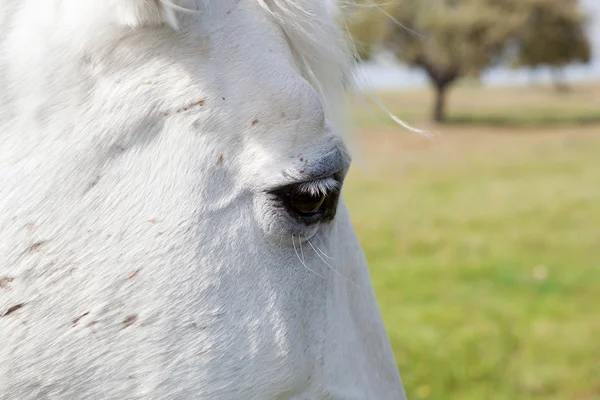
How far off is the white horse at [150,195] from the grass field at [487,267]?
501 millimetres

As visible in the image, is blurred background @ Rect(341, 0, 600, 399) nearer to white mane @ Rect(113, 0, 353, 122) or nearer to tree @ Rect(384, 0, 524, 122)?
white mane @ Rect(113, 0, 353, 122)

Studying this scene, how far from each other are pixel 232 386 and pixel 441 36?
23567 mm

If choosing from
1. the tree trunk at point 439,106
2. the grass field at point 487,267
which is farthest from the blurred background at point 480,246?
the tree trunk at point 439,106

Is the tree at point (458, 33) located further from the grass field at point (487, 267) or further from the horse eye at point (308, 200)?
the horse eye at point (308, 200)

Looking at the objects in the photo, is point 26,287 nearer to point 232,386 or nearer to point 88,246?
point 88,246

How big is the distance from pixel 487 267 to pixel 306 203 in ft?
17.8

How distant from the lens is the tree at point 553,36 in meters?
22.5

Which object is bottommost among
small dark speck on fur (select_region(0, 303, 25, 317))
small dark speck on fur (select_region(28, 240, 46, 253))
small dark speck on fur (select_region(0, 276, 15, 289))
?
small dark speck on fur (select_region(0, 303, 25, 317))

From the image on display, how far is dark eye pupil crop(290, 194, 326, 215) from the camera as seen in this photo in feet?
3.46

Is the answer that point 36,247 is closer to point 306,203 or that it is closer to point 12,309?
point 12,309

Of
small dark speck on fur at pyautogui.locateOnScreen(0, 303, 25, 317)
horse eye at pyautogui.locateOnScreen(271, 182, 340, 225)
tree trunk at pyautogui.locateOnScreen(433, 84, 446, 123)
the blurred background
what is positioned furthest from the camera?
tree trunk at pyautogui.locateOnScreen(433, 84, 446, 123)

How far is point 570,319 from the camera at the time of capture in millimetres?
4848

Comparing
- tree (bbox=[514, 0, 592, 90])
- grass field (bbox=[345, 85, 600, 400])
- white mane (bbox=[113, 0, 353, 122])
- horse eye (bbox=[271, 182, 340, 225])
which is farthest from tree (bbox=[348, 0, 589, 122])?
horse eye (bbox=[271, 182, 340, 225])

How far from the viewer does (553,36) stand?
22.6 metres
